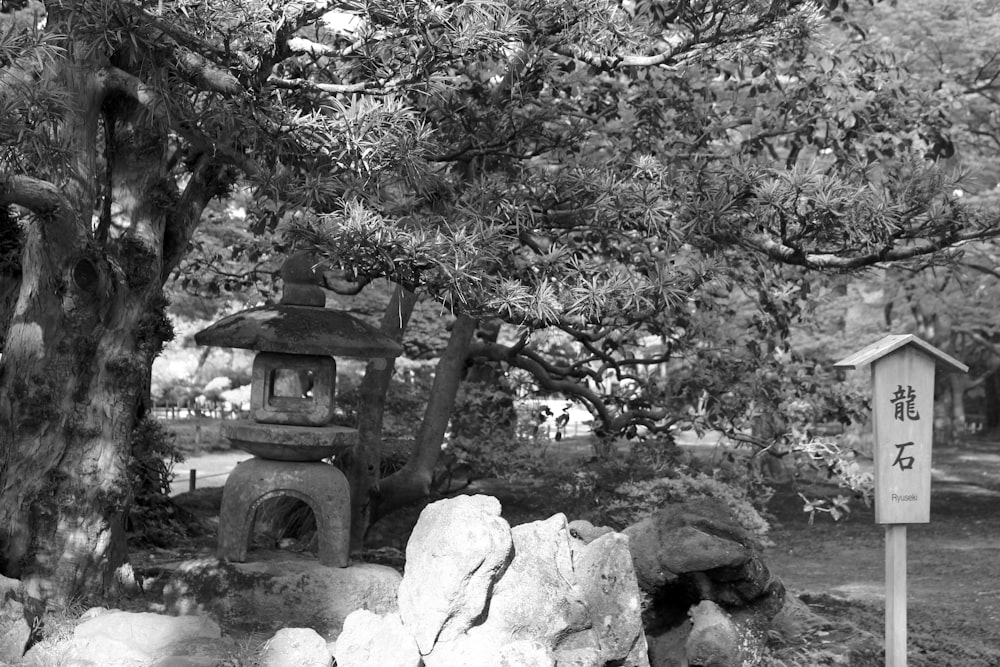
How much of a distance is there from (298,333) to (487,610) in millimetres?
2368

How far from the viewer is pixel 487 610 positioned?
5773 millimetres

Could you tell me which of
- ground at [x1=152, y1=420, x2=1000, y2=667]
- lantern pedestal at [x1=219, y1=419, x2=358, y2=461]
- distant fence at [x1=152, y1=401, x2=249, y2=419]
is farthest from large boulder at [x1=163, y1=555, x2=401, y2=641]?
distant fence at [x1=152, y1=401, x2=249, y2=419]

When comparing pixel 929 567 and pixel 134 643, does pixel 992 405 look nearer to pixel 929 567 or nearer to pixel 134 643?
pixel 929 567

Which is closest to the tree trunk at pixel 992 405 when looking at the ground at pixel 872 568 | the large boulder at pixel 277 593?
the ground at pixel 872 568

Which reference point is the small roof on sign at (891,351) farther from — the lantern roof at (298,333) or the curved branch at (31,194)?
the curved branch at (31,194)

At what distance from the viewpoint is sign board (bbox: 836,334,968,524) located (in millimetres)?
6258

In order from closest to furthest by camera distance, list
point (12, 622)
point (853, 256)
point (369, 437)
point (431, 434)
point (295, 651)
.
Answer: point (295, 651), point (12, 622), point (853, 256), point (431, 434), point (369, 437)

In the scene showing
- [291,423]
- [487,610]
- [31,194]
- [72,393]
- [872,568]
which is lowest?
[872,568]

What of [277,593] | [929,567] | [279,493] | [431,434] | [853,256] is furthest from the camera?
[929,567]

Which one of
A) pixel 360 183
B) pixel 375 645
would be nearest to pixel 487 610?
pixel 375 645

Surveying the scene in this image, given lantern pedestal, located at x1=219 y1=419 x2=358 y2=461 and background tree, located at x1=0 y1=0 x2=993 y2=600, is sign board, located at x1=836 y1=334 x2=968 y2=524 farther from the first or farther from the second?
lantern pedestal, located at x1=219 y1=419 x2=358 y2=461

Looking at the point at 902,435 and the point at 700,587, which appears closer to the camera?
the point at 902,435

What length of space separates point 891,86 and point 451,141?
13.4 feet

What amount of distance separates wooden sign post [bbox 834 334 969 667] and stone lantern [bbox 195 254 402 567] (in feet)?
11.0
